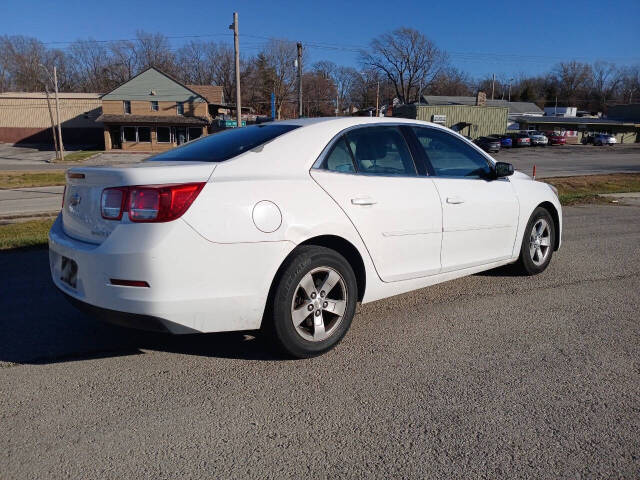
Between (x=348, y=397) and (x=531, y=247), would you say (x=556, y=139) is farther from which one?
(x=348, y=397)

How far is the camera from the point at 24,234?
8.21 meters

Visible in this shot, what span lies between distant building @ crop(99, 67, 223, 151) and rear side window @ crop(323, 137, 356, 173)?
174 ft

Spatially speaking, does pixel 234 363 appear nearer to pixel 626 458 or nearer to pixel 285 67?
pixel 626 458

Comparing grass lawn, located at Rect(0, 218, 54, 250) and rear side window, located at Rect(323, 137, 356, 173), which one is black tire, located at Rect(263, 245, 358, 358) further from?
grass lawn, located at Rect(0, 218, 54, 250)

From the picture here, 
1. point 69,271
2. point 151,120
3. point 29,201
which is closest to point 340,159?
point 69,271

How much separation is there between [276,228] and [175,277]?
672 millimetres

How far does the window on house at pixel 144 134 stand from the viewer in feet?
181

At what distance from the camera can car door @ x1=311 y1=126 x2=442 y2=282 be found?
3.73 meters

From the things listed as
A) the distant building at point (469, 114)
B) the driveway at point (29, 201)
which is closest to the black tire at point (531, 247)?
the driveway at point (29, 201)

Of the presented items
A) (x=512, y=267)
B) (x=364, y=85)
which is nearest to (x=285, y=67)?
(x=364, y=85)

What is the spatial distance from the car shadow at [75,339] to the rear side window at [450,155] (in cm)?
212

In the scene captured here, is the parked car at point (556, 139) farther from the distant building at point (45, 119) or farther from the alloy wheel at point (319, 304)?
the alloy wheel at point (319, 304)

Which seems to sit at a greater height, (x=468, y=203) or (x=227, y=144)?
(x=227, y=144)

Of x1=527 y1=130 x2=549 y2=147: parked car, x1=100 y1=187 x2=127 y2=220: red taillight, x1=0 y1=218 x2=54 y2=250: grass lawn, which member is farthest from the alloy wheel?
x1=527 y1=130 x2=549 y2=147: parked car
